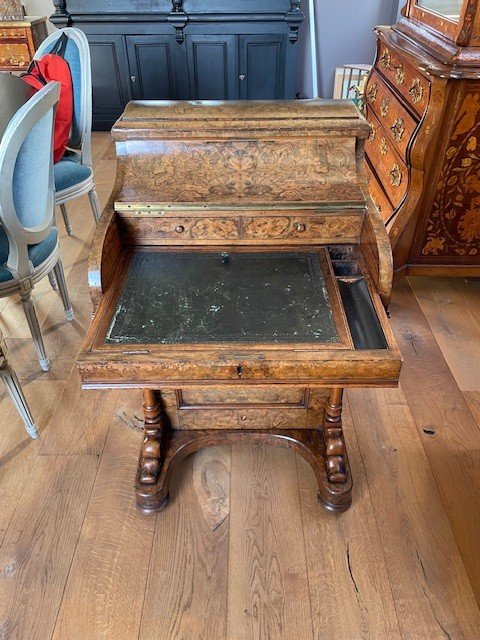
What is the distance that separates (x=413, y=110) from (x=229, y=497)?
5.54ft

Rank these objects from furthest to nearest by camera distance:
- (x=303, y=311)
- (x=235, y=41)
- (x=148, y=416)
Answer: (x=235, y=41), (x=148, y=416), (x=303, y=311)

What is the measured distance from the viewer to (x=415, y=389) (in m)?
1.97

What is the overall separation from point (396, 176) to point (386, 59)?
68 cm

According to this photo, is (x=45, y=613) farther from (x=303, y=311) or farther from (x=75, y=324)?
(x=75, y=324)

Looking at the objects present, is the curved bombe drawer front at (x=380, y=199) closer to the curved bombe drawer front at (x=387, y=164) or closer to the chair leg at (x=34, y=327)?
the curved bombe drawer front at (x=387, y=164)

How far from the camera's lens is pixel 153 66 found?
414 cm

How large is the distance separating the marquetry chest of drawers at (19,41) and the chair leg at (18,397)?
3505mm

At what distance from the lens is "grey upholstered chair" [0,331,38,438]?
5.24ft

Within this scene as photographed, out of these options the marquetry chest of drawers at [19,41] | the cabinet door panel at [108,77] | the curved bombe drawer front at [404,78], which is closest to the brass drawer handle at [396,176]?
the curved bombe drawer front at [404,78]

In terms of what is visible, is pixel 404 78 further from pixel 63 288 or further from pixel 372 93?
pixel 63 288

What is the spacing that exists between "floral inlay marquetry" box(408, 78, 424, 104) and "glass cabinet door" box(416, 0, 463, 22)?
0.78 ft

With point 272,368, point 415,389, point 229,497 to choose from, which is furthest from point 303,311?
point 415,389

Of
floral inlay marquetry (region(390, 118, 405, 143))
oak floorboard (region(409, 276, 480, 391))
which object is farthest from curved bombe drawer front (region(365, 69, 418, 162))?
oak floorboard (region(409, 276, 480, 391))

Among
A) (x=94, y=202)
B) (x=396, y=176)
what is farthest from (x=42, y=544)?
(x=396, y=176)
